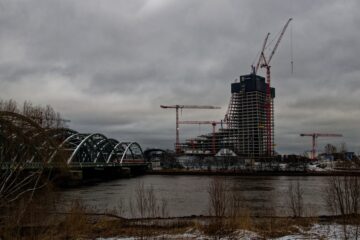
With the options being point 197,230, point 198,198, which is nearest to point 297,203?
point 197,230

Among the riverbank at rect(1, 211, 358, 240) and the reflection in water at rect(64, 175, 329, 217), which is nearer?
the riverbank at rect(1, 211, 358, 240)

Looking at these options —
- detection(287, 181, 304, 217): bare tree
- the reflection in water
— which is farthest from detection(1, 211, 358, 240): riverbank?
the reflection in water

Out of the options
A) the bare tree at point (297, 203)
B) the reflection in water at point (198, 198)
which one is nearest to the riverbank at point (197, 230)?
the bare tree at point (297, 203)

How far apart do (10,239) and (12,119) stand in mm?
13038

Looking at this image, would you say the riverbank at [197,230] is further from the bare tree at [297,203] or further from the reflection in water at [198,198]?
the reflection in water at [198,198]

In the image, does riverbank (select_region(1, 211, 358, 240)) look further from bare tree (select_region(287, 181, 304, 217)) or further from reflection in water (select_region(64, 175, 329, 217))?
reflection in water (select_region(64, 175, 329, 217))

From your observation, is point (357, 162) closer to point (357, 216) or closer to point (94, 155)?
point (357, 216)

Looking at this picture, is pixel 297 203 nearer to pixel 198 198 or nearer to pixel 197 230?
pixel 197 230

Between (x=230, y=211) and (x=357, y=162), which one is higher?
(x=357, y=162)

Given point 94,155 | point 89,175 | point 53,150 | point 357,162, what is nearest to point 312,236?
point 357,162

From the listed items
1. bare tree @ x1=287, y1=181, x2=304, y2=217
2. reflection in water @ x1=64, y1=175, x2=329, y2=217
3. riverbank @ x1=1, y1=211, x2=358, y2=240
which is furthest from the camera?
reflection in water @ x1=64, y1=175, x2=329, y2=217

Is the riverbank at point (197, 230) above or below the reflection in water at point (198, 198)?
above

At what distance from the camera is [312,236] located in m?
19.8

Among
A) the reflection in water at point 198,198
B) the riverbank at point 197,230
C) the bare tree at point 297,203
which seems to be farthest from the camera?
the reflection in water at point 198,198
